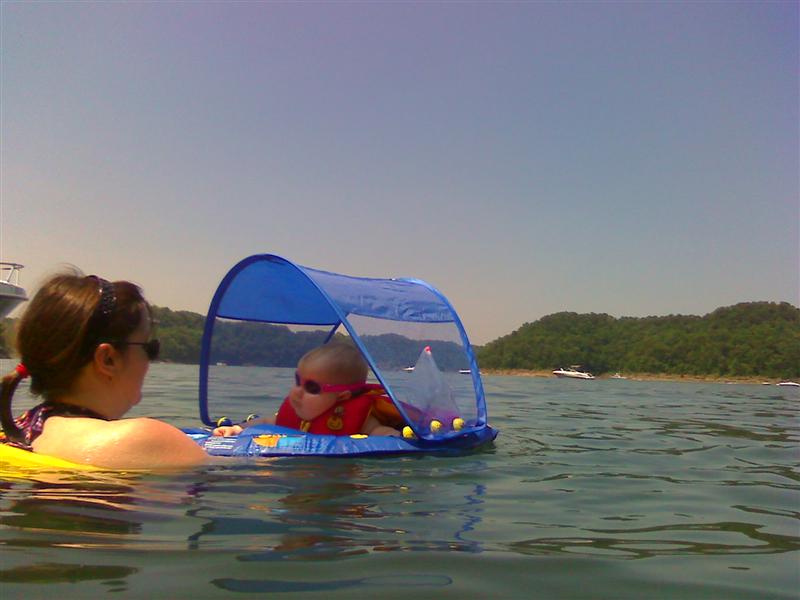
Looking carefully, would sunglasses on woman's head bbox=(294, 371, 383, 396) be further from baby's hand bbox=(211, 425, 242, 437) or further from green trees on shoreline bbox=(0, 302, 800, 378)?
green trees on shoreline bbox=(0, 302, 800, 378)

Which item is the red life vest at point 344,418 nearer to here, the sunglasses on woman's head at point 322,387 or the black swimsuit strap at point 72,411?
the sunglasses on woman's head at point 322,387

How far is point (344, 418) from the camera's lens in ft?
18.1

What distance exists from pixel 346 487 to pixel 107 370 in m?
1.52

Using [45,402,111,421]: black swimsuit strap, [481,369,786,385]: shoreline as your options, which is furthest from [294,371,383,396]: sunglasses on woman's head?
[481,369,786,385]: shoreline

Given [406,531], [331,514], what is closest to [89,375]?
[331,514]

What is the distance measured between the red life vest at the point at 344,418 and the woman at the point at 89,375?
245 centimetres

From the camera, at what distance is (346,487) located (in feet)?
12.7

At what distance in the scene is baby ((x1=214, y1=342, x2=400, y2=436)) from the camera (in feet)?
18.1

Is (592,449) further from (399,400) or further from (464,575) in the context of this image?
(464,575)

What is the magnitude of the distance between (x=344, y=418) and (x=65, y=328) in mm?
2975

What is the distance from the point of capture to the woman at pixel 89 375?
279 centimetres

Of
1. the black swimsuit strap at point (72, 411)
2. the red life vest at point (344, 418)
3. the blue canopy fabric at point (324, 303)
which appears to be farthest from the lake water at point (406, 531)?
the blue canopy fabric at point (324, 303)

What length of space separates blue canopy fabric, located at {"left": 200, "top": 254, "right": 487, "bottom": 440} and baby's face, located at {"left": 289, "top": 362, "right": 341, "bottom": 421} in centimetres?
52

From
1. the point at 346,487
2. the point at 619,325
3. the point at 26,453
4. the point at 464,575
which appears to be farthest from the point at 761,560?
the point at 619,325
